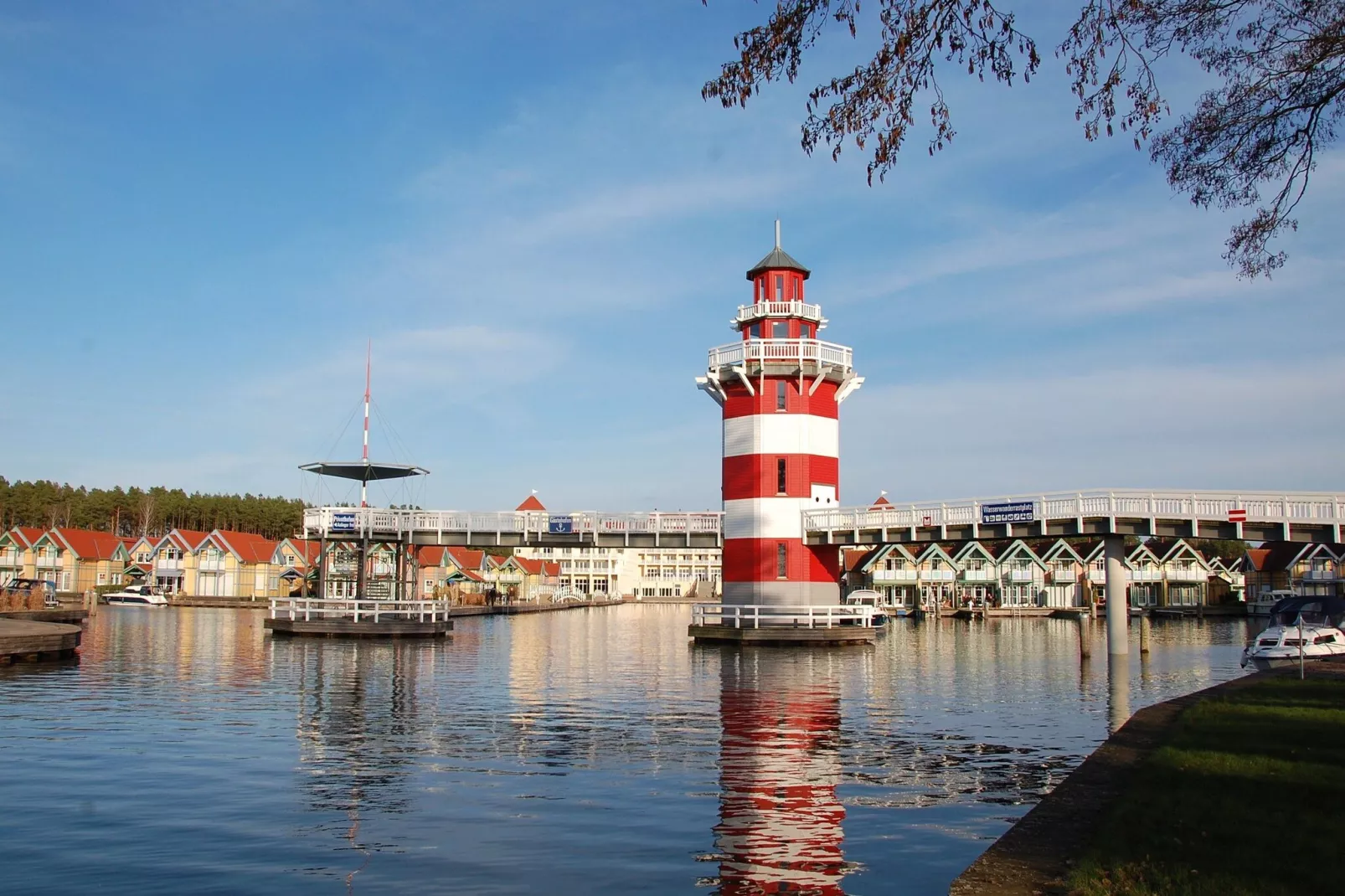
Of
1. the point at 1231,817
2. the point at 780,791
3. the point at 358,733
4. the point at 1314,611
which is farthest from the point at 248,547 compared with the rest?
the point at 1231,817

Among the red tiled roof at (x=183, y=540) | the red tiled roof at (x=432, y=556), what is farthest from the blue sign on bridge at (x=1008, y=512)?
the red tiled roof at (x=183, y=540)

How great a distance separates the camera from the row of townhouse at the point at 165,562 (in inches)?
4582

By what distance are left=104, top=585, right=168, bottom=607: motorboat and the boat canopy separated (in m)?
91.8

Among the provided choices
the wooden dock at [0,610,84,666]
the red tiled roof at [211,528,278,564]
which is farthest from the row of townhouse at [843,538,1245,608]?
the wooden dock at [0,610,84,666]

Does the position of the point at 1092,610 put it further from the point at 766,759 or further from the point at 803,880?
the point at 803,880

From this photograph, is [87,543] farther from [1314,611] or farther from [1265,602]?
[1265,602]

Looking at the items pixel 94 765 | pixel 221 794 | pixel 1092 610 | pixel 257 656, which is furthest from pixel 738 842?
pixel 1092 610

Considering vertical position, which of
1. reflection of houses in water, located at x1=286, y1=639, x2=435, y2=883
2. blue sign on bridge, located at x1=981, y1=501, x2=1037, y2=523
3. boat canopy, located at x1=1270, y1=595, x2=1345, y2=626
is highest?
blue sign on bridge, located at x1=981, y1=501, x2=1037, y2=523

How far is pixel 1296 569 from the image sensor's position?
4272 inches

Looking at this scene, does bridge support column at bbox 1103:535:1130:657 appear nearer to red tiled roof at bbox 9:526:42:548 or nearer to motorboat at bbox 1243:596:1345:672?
motorboat at bbox 1243:596:1345:672

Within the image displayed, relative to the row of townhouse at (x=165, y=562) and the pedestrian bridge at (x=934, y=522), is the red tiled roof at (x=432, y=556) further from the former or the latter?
the pedestrian bridge at (x=934, y=522)

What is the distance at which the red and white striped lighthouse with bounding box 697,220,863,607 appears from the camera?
53562 millimetres

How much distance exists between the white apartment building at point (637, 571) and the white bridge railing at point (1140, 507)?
125 meters

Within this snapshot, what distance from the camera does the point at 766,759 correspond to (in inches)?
782
